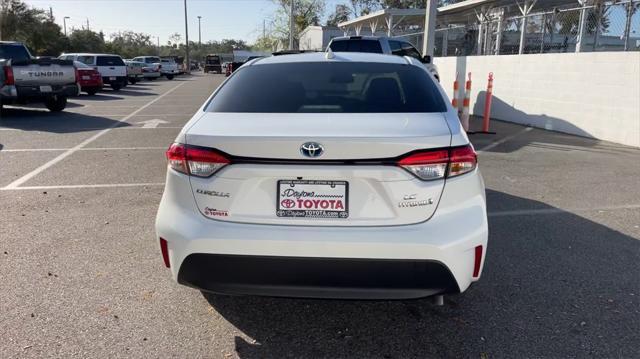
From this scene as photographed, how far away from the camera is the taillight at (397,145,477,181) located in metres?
2.52

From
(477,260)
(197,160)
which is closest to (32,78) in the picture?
(197,160)

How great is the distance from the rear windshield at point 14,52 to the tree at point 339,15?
59.0 m

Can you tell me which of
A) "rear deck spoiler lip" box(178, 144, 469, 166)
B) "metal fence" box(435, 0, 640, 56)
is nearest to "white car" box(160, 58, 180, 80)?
"metal fence" box(435, 0, 640, 56)

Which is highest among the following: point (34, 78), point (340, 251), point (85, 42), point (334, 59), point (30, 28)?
point (30, 28)

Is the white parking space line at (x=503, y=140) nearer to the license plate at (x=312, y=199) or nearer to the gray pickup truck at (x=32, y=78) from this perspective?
the license plate at (x=312, y=199)

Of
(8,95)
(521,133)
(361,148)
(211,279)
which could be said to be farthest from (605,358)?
(8,95)

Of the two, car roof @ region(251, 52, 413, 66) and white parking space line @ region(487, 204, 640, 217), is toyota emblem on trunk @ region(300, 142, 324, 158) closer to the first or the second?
car roof @ region(251, 52, 413, 66)

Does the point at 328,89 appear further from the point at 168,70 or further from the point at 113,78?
the point at 168,70

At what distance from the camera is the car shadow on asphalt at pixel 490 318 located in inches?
112

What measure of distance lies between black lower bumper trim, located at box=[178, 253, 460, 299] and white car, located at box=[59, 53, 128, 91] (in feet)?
81.5

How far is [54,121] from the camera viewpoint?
12445 millimetres

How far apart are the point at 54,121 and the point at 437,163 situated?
12.3 metres

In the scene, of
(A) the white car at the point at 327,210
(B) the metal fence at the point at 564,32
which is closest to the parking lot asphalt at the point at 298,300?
(A) the white car at the point at 327,210

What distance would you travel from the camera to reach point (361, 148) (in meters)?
2.48
